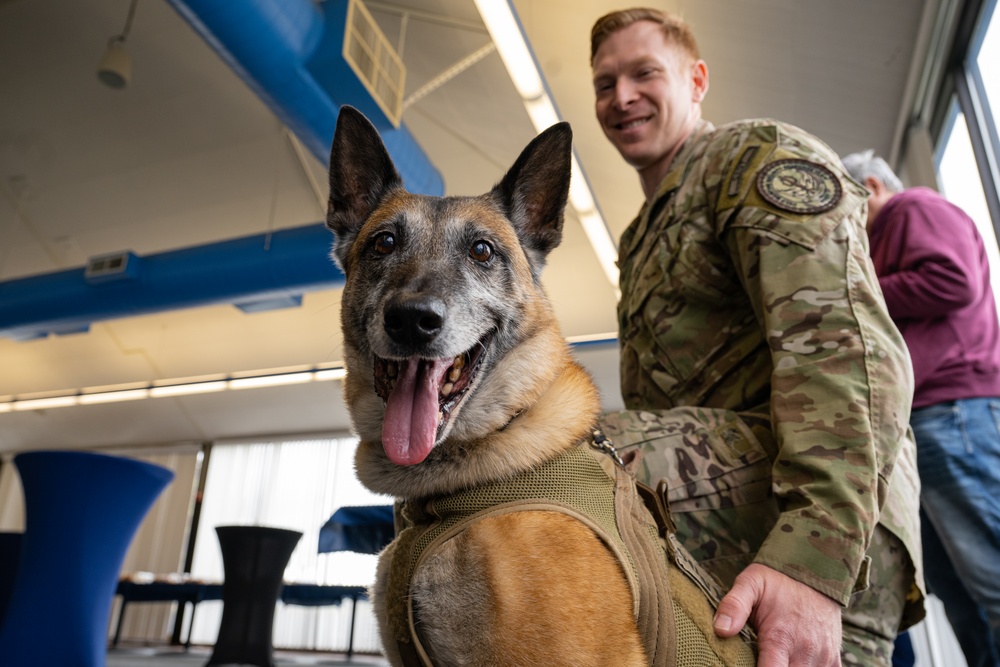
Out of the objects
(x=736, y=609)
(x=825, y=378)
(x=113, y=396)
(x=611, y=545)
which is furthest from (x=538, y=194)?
(x=113, y=396)

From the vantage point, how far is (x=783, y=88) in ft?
17.0

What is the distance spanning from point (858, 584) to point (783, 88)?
15.9 feet

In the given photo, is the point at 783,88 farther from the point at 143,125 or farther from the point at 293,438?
the point at 293,438

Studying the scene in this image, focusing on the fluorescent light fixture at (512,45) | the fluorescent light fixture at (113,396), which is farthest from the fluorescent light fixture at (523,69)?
the fluorescent light fixture at (113,396)

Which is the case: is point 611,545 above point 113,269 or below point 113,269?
below

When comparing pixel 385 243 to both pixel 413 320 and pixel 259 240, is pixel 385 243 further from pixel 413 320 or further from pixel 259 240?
pixel 259 240

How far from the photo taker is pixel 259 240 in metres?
7.32

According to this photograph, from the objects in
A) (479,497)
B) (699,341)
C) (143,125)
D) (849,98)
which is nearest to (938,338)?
(699,341)

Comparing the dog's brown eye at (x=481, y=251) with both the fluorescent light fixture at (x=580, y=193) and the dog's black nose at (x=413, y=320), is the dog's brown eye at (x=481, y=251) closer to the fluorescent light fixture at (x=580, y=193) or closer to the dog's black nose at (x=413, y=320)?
the dog's black nose at (x=413, y=320)

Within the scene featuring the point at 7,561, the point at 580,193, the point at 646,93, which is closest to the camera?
the point at 646,93

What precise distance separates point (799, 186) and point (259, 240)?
672 centimetres

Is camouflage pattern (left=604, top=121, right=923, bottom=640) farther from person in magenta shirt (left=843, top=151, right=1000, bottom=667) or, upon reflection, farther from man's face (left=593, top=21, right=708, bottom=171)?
person in magenta shirt (left=843, top=151, right=1000, bottom=667)

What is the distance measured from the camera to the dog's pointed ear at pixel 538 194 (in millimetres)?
1833

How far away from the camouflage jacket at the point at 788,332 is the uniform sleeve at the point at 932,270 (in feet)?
3.51
